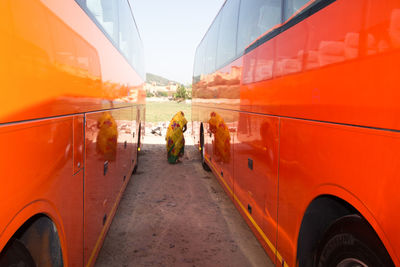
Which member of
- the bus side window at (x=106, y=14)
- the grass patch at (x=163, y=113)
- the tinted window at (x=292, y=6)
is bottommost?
the grass patch at (x=163, y=113)

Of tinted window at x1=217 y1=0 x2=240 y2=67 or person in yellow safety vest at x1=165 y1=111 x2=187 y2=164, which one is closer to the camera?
tinted window at x1=217 y1=0 x2=240 y2=67

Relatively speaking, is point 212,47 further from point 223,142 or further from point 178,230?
point 178,230

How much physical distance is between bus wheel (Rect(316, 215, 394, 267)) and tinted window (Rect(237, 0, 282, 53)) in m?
1.84

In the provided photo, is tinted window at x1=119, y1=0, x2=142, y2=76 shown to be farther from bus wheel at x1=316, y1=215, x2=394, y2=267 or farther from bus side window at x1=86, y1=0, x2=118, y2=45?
bus wheel at x1=316, y1=215, x2=394, y2=267

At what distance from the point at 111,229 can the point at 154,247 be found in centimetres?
Result: 85

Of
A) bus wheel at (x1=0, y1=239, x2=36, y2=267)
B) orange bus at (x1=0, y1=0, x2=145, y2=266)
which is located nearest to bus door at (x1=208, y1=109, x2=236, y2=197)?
orange bus at (x1=0, y1=0, x2=145, y2=266)

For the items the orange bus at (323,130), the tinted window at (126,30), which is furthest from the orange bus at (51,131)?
the orange bus at (323,130)

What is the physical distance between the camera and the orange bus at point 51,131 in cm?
130

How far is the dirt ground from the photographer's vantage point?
137 inches

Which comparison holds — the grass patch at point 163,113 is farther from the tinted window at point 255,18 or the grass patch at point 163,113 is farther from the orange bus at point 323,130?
the orange bus at point 323,130

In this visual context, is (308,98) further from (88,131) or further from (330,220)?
(88,131)

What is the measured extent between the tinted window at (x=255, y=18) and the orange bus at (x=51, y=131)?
1696 mm

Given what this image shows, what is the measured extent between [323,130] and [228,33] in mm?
3560

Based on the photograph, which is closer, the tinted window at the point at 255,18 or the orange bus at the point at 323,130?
the orange bus at the point at 323,130
